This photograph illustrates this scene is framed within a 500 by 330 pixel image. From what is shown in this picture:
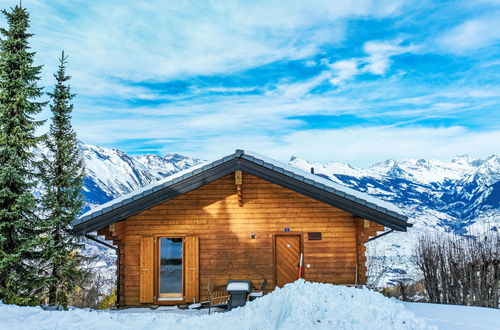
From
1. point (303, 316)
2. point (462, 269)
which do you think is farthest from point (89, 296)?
point (462, 269)

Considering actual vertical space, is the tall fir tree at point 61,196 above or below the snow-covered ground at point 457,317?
above

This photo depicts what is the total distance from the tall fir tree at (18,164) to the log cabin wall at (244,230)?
2470mm

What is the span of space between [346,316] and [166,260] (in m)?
6.76

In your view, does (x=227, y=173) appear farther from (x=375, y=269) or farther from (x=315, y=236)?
(x=375, y=269)

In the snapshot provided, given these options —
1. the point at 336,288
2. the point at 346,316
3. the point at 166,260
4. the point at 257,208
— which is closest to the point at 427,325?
the point at 346,316

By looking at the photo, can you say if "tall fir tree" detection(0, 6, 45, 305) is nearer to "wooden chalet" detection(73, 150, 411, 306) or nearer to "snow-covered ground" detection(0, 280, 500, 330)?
"snow-covered ground" detection(0, 280, 500, 330)

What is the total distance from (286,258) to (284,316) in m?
4.50

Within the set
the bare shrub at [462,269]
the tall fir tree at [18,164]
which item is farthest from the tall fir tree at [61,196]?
the bare shrub at [462,269]

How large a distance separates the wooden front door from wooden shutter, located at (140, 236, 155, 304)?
3819mm

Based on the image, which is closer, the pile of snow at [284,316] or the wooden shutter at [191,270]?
the pile of snow at [284,316]

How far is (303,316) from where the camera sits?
729 centimetres

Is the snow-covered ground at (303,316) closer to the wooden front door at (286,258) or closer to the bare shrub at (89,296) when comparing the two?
the wooden front door at (286,258)

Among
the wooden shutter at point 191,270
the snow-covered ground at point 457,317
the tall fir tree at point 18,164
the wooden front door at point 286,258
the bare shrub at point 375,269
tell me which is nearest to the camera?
the snow-covered ground at point 457,317

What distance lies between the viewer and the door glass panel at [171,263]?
12.2m
